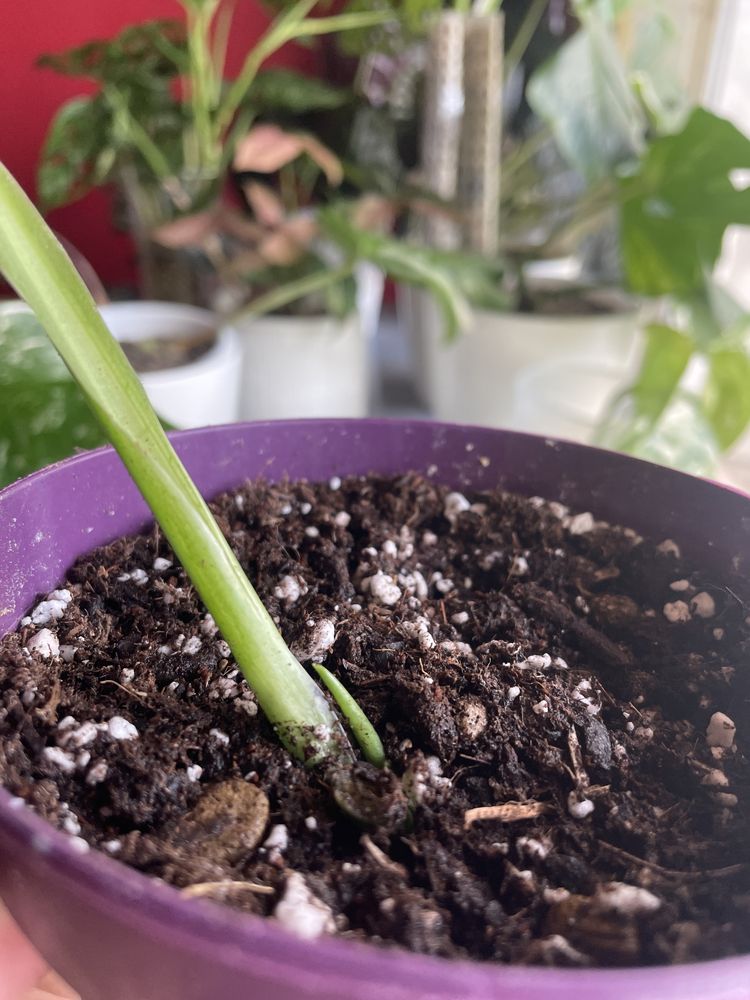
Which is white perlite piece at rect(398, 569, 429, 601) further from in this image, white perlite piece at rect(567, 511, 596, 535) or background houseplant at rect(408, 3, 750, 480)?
background houseplant at rect(408, 3, 750, 480)

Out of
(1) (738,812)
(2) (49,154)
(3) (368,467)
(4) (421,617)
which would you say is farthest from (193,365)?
(1) (738,812)

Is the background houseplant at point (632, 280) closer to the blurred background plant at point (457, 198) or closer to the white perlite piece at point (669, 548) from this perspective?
the blurred background plant at point (457, 198)

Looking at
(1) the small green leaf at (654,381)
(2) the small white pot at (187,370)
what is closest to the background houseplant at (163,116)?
(2) the small white pot at (187,370)

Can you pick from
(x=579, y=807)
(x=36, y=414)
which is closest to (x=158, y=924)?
(x=579, y=807)

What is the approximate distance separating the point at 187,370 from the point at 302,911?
23.1 inches

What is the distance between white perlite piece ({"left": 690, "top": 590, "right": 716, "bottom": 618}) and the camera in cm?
37

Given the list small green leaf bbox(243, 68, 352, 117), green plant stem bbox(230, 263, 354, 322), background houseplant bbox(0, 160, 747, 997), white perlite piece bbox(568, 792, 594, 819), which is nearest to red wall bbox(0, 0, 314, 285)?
small green leaf bbox(243, 68, 352, 117)

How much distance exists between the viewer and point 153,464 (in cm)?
27

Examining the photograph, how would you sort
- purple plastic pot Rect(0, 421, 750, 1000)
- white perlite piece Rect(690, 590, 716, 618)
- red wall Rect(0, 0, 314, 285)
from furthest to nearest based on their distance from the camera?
1. red wall Rect(0, 0, 314, 285)
2. white perlite piece Rect(690, 590, 716, 618)
3. purple plastic pot Rect(0, 421, 750, 1000)

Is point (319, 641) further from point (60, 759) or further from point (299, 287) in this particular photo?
point (299, 287)

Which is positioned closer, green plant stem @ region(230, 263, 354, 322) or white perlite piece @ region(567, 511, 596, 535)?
white perlite piece @ region(567, 511, 596, 535)

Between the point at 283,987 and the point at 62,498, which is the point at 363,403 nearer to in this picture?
the point at 62,498

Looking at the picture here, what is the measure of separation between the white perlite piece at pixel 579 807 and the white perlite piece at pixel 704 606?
0.12 m

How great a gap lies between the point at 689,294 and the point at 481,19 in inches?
13.4
